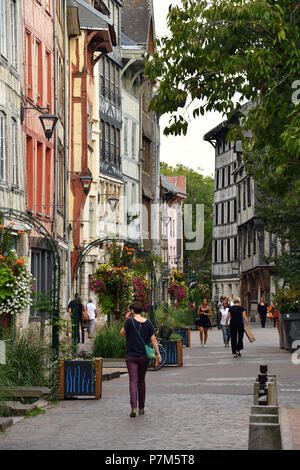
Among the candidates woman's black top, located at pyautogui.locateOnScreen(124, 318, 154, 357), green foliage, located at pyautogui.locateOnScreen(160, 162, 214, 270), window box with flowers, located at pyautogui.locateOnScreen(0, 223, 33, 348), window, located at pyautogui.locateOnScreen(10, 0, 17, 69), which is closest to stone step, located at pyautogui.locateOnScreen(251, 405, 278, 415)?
woman's black top, located at pyautogui.locateOnScreen(124, 318, 154, 357)

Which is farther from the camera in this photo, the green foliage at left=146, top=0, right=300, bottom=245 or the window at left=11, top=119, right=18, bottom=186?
the window at left=11, top=119, right=18, bottom=186

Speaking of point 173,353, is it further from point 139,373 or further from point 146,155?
point 146,155

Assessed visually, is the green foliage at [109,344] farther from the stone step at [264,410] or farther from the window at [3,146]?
the stone step at [264,410]

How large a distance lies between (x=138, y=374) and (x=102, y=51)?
34.8m

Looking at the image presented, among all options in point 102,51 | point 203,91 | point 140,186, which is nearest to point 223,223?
point 140,186

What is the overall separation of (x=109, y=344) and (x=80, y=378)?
29.7ft

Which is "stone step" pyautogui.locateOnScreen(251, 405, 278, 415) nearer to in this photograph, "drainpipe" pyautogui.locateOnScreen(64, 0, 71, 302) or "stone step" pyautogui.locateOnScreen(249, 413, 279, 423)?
"stone step" pyautogui.locateOnScreen(249, 413, 279, 423)

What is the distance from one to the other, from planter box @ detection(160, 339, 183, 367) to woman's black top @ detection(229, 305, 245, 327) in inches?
175

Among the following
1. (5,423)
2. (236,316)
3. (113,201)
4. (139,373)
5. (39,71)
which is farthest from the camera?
(113,201)

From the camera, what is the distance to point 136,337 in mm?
16172

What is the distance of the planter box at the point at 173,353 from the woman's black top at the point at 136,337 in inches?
449

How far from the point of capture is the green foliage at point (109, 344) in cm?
2742

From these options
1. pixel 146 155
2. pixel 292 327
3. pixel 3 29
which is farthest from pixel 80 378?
pixel 146 155

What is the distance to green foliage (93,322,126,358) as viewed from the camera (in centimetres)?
2742
